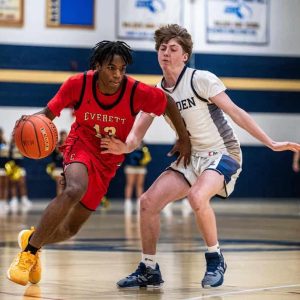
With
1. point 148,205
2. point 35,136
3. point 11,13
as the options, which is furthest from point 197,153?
point 11,13

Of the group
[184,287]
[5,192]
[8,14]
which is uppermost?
[8,14]

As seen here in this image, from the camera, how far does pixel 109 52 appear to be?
672 cm

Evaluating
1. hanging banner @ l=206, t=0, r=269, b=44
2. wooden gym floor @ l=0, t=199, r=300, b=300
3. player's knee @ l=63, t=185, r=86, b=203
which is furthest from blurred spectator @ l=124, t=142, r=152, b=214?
player's knee @ l=63, t=185, r=86, b=203

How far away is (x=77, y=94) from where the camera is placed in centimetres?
684

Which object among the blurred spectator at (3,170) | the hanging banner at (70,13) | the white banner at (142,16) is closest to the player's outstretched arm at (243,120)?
the blurred spectator at (3,170)

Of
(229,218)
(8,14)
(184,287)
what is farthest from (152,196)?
(8,14)

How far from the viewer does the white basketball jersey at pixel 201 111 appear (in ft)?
23.1

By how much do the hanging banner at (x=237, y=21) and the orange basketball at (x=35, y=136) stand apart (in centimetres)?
1824

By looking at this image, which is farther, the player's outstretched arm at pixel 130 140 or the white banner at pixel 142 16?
the white banner at pixel 142 16

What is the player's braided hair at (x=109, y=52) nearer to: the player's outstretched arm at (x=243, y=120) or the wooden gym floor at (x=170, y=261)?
the player's outstretched arm at (x=243, y=120)

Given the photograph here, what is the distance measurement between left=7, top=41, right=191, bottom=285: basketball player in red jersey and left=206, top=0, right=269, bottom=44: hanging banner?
18.0 m

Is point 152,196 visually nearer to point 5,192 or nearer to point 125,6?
point 5,192

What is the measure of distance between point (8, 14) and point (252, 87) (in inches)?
Result: 264

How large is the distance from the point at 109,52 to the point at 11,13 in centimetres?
1668
